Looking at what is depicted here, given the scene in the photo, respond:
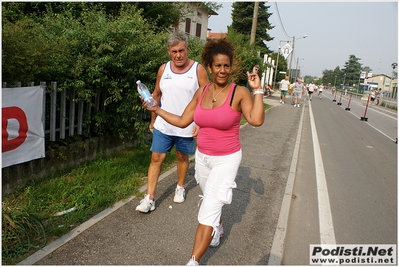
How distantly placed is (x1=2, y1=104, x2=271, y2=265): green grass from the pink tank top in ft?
5.52

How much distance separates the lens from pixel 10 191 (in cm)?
358

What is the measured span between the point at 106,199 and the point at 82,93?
5.03ft

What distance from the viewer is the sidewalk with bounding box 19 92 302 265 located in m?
2.76

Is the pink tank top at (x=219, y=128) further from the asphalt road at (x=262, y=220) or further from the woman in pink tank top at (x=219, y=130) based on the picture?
the asphalt road at (x=262, y=220)

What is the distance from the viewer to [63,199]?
364 cm

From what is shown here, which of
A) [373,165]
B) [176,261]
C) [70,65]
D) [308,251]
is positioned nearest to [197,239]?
[176,261]

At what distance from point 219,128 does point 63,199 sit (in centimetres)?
221

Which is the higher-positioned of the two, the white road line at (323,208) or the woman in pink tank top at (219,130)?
the woman in pink tank top at (219,130)

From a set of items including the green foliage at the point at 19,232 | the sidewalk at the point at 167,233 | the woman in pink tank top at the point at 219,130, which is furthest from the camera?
the sidewalk at the point at 167,233

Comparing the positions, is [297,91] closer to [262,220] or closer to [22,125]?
[262,220]

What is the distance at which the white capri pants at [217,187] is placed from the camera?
2.55 meters

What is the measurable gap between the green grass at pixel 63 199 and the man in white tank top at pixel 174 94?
1.88 ft

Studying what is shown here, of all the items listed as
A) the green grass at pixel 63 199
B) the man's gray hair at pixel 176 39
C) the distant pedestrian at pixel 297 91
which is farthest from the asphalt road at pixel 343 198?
the distant pedestrian at pixel 297 91

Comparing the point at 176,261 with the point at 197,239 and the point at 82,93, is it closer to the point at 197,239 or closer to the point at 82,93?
the point at 197,239
